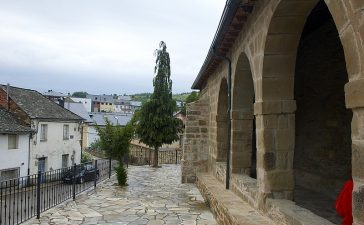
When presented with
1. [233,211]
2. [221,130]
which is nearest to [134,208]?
[221,130]

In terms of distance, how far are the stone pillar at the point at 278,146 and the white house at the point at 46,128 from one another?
1929 centimetres

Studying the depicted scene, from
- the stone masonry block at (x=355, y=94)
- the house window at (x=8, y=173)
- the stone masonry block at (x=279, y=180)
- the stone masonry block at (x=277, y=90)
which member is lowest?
the house window at (x=8, y=173)

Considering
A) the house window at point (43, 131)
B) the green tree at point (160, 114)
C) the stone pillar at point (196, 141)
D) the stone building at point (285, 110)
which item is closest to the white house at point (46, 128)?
the house window at point (43, 131)

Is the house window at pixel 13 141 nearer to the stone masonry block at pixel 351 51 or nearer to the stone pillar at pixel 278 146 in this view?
the stone pillar at pixel 278 146

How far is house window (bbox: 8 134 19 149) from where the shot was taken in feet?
64.5

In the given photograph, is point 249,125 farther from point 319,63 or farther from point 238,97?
point 319,63

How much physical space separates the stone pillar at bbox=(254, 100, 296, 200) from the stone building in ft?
0.04

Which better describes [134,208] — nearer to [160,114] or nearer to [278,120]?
[278,120]

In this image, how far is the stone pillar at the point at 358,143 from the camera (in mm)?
2408

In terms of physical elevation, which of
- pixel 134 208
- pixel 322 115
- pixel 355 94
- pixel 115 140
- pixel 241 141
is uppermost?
pixel 322 115

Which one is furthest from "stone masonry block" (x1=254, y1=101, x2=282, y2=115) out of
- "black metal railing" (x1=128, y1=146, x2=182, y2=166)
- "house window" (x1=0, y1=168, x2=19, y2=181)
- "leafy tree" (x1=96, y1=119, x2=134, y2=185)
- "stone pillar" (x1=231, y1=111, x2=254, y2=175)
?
"black metal railing" (x1=128, y1=146, x2=182, y2=166)

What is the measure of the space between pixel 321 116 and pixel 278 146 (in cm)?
409

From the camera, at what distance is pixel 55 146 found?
79.0ft

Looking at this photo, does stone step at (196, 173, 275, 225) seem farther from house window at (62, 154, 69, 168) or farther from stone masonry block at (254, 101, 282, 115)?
house window at (62, 154, 69, 168)
